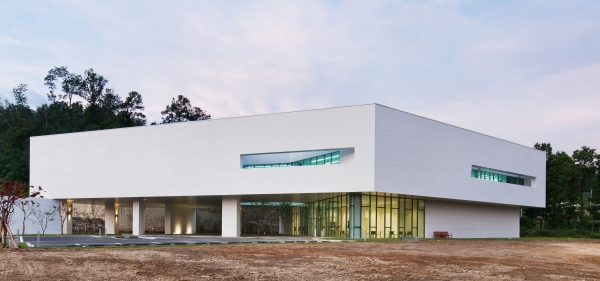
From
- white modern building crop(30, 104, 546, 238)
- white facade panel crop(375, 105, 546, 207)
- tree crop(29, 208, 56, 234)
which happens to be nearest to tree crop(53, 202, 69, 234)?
tree crop(29, 208, 56, 234)

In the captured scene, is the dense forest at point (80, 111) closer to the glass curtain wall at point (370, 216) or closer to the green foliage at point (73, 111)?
the green foliage at point (73, 111)

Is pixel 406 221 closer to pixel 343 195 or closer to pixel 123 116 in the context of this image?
pixel 343 195

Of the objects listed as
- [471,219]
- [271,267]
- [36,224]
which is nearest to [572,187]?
[471,219]

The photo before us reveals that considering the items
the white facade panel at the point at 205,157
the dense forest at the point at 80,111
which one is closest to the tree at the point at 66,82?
the dense forest at the point at 80,111

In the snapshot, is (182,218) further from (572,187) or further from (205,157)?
(572,187)

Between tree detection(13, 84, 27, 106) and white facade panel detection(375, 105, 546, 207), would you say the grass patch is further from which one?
tree detection(13, 84, 27, 106)

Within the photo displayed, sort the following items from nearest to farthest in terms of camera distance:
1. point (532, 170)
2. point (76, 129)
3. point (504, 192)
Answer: point (504, 192) → point (532, 170) → point (76, 129)

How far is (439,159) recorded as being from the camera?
130ft

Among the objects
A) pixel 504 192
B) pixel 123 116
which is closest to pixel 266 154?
pixel 504 192

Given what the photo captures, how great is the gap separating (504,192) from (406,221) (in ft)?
38.6

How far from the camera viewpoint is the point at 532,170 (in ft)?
166

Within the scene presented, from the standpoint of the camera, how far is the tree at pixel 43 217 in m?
47.3

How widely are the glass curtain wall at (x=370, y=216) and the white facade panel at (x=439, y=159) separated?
1.94 meters

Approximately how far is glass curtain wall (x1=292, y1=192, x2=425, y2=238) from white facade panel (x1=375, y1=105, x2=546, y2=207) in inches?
76.2
